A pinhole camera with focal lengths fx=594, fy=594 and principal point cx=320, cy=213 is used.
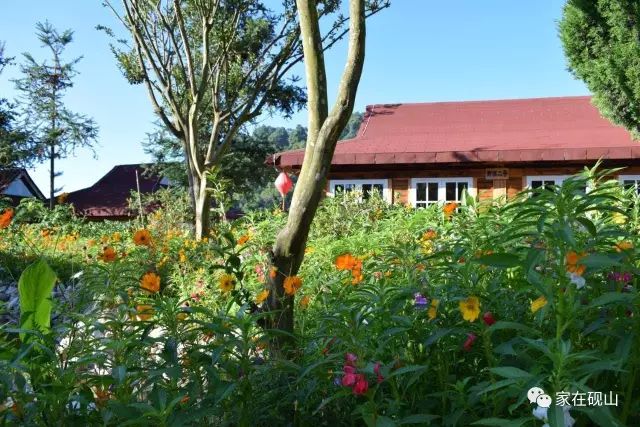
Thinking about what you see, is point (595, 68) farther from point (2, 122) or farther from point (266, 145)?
point (2, 122)

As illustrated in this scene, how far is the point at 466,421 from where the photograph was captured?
1.54m

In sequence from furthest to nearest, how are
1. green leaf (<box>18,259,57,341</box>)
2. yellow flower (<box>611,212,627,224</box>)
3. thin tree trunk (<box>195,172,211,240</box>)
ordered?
thin tree trunk (<box>195,172,211,240</box>)
yellow flower (<box>611,212,627,224</box>)
green leaf (<box>18,259,57,341</box>)

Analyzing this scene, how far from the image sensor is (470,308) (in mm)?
1653

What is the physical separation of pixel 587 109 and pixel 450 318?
1415cm

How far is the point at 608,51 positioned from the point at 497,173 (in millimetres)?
3799

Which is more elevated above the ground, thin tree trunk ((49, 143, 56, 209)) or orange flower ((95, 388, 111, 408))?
thin tree trunk ((49, 143, 56, 209))

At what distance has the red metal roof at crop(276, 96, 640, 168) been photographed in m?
12.0

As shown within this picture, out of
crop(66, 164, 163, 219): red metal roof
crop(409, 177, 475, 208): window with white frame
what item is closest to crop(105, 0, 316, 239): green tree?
crop(409, 177, 475, 208): window with white frame

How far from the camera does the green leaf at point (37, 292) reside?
197cm

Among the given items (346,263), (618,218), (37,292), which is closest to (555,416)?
(346,263)

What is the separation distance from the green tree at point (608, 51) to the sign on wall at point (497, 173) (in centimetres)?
290

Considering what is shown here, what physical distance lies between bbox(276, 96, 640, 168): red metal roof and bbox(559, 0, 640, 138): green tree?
79.1 inches

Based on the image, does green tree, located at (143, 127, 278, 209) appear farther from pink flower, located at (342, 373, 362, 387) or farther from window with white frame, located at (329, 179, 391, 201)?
pink flower, located at (342, 373, 362, 387)

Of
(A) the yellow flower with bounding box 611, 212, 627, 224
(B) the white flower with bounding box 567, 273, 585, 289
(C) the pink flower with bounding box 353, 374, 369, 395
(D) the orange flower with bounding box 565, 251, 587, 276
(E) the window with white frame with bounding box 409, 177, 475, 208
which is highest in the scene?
(E) the window with white frame with bounding box 409, 177, 475, 208
